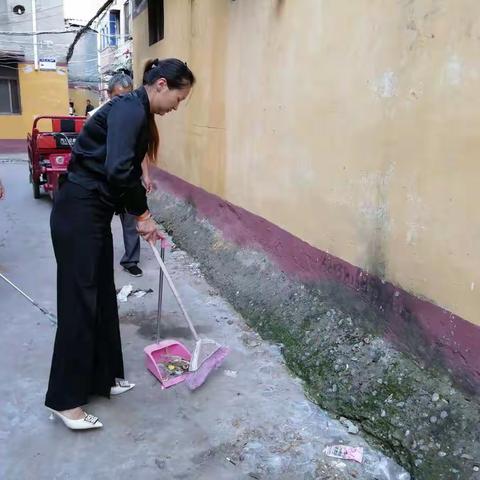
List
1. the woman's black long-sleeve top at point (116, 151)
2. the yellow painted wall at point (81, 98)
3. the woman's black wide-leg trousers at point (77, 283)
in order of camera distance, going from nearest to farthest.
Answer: the woman's black long-sleeve top at point (116, 151) < the woman's black wide-leg trousers at point (77, 283) < the yellow painted wall at point (81, 98)

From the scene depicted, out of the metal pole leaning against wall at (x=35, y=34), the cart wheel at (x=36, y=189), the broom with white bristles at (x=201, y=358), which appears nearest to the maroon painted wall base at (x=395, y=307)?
the broom with white bristles at (x=201, y=358)

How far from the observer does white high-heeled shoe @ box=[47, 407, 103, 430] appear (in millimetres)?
2670

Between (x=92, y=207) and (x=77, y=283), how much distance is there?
0.39m

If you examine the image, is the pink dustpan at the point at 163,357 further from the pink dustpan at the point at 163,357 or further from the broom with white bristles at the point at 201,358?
the broom with white bristles at the point at 201,358

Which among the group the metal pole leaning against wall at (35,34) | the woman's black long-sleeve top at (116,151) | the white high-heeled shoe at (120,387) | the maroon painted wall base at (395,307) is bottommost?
the white high-heeled shoe at (120,387)

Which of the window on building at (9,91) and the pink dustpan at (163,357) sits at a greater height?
the window on building at (9,91)

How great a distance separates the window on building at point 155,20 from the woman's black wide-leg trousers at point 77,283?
7057 millimetres

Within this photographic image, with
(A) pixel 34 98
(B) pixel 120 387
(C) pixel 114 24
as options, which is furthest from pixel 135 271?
(C) pixel 114 24

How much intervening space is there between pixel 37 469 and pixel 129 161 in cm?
150

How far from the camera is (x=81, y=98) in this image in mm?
30562

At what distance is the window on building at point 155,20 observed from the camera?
891 cm

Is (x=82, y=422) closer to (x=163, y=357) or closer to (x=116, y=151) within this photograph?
(x=163, y=357)

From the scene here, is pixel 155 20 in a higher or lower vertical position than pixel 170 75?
higher

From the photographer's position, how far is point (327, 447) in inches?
103
